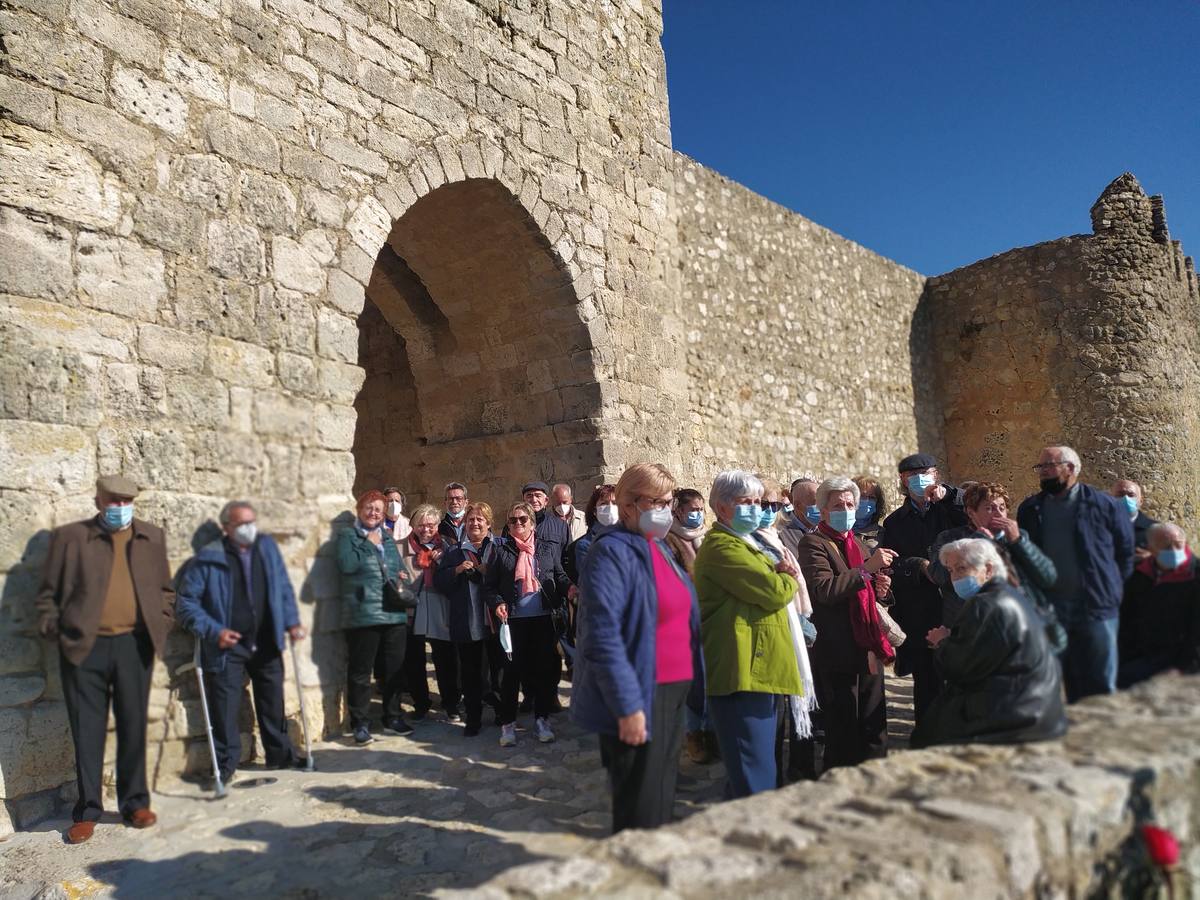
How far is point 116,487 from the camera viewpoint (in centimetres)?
376

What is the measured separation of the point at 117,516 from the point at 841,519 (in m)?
3.17

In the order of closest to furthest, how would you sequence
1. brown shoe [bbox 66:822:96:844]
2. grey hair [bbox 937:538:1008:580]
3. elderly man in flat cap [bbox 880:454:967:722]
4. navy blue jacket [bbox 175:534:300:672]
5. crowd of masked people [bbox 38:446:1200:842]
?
crowd of masked people [bbox 38:446:1200:842]
grey hair [bbox 937:538:1008:580]
brown shoe [bbox 66:822:96:844]
navy blue jacket [bbox 175:534:300:672]
elderly man in flat cap [bbox 880:454:967:722]

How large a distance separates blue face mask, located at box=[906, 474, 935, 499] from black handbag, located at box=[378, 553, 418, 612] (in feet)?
9.48

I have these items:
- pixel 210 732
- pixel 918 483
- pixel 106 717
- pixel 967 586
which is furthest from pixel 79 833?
pixel 918 483

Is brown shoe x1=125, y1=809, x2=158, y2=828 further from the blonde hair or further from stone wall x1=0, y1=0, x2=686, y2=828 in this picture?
the blonde hair

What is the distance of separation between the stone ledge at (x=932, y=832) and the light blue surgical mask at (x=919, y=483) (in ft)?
8.20

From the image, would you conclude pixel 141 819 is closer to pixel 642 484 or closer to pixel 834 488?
pixel 642 484

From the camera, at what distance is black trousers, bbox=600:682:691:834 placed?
2707mm

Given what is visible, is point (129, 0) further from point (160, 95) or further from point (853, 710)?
point (853, 710)

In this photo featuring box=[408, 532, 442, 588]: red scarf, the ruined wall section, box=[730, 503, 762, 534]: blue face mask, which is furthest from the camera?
the ruined wall section

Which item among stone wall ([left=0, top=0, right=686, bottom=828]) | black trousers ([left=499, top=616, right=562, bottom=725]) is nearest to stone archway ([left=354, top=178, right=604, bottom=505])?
stone wall ([left=0, top=0, right=686, bottom=828])

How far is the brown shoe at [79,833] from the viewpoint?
3455 millimetres

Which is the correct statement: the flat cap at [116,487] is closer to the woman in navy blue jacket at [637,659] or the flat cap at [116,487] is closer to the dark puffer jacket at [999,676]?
the woman in navy blue jacket at [637,659]

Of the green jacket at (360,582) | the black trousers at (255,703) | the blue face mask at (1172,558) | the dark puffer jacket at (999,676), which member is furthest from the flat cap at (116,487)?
the blue face mask at (1172,558)
